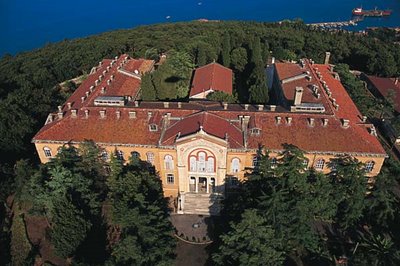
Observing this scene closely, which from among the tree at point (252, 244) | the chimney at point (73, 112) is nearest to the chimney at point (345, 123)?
the tree at point (252, 244)

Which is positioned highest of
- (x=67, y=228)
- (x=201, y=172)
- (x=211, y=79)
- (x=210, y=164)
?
(x=211, y=79)

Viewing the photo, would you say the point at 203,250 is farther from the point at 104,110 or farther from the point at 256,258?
the point at 104,110

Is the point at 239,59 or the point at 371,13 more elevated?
the point at 239,59

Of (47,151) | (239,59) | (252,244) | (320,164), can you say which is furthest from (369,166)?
(47,151)

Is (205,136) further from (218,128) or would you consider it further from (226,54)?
(226,54)

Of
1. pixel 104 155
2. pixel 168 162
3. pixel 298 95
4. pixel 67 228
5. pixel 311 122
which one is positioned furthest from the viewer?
pixel 298 95

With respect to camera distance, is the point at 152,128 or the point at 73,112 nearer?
the point at 152,128

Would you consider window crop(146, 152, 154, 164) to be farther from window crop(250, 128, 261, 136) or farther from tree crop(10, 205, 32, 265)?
tree crop(10, 205, 32, 265)

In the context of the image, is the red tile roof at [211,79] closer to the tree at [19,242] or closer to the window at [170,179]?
the window at [170,179]
